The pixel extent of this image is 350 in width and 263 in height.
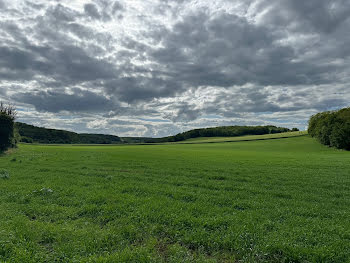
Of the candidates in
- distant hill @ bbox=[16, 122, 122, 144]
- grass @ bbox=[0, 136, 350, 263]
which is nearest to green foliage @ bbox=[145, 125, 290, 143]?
distant hill @ bbox=[16, 122, 122, 144]

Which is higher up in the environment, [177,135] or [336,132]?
[177,135]

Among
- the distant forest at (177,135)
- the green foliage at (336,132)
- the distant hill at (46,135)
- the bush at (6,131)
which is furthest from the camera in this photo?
the distant forest at (177,135)

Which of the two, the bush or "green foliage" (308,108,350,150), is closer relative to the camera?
the bush

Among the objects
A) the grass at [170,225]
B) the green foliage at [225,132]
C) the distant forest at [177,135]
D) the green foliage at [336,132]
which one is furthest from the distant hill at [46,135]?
the grass at [170,225]

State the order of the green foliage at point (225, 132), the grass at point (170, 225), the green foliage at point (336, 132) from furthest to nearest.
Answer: the green foliage at point (225, 132) → the green foliage at point (336, 132) → the grass at point (170, 225)

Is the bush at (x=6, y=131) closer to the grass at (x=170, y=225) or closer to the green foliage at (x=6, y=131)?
the green foliage at (x=6, y=131)

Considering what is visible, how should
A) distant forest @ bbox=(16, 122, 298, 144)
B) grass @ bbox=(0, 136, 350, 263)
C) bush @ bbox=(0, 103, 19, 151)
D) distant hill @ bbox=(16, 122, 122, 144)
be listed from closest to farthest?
grass @ bbox=(0, 136, 350, 263), bush @ bbox=(0, 103, 19, 151), distant hill @ bbox=(16, 122, 122, 144), distant forest @ bbox=(16, 122, 298, 144)

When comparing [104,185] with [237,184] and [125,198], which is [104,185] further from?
[237,184]

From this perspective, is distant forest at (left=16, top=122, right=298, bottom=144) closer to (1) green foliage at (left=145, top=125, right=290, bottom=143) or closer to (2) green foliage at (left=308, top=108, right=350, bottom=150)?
(1) green foliage at (left=145, top=125, right=290, bottom=143)

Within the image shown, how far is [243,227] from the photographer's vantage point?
7.60m

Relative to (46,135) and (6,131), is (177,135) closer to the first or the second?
(46,135)

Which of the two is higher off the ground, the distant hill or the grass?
the distant hill

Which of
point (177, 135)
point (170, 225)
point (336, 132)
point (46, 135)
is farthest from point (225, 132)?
point (170, 225)

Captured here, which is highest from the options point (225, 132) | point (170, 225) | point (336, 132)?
point (225, 132)
